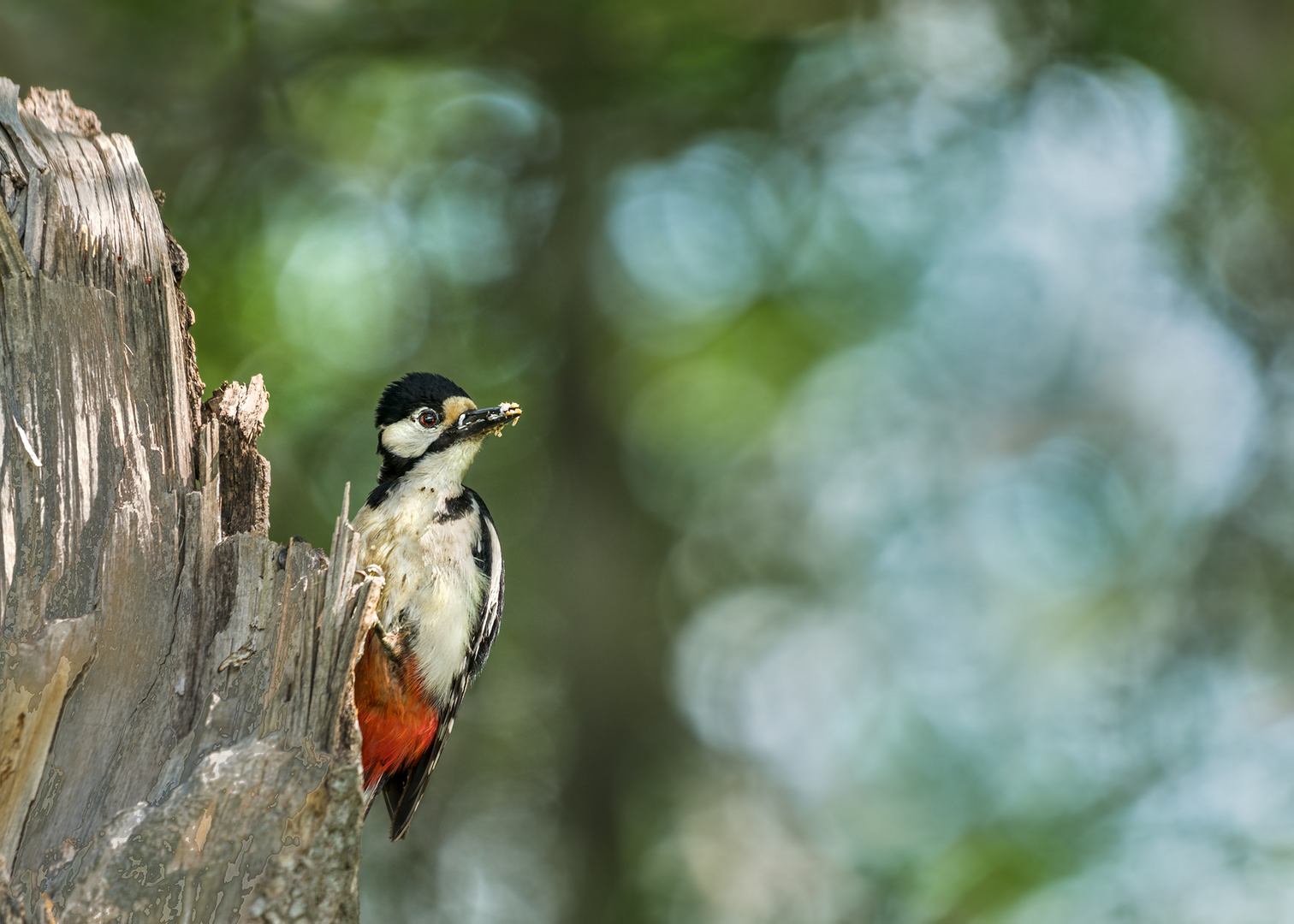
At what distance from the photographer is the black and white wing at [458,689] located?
4.23 meters

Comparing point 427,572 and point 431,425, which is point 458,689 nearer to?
point 427,572

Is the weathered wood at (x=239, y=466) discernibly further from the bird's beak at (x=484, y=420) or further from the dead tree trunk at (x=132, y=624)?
the bird's beak at (x=484, y=420)

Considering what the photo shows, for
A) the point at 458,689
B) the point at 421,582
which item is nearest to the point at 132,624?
the point at 421,582

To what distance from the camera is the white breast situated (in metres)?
3.90

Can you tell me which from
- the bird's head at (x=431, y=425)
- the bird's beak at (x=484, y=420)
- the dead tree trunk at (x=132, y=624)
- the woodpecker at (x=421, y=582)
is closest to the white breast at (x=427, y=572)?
the woodpecker at (x=421, y=582)

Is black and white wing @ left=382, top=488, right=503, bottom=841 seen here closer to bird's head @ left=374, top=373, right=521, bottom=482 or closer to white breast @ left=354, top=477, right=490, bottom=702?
white breast @ left=354, top=477, right=490, bottom=702

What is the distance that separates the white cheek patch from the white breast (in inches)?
7.5

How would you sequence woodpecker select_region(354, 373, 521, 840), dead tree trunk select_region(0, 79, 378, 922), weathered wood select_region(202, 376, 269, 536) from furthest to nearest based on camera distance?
woodpecker select_region(354, 373, 521, 840) → weathered wood select_region(202, 376, 269, 536) → dead tree trunk select_region(0, 79, 378, 922)

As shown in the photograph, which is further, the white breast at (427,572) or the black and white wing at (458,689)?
the black and white wing at (458,689)

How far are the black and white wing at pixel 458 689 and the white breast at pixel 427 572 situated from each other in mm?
58

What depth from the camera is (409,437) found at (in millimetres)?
4324

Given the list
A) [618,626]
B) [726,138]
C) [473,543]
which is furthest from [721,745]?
[473,543]

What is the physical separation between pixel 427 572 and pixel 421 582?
0.13 ft

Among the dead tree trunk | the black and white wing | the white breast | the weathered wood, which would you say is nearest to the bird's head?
the white breast
